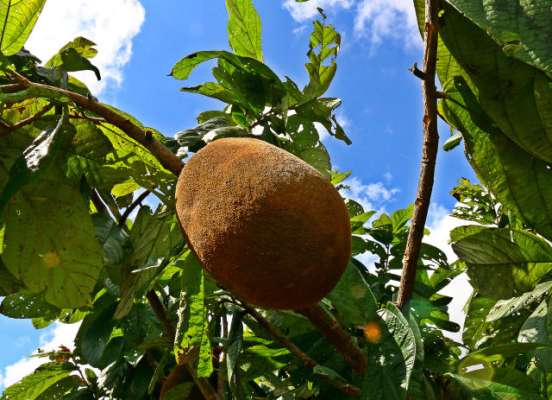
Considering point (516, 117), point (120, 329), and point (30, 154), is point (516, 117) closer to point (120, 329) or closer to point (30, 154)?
point (30, 154)

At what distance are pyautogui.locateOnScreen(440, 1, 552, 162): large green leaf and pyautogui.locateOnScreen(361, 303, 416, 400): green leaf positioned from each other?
333mm

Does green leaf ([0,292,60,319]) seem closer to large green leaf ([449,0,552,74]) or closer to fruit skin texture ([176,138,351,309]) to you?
fruit skin texture ([176,138,351,309])

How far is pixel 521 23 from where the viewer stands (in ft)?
2.31

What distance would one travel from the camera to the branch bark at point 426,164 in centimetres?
98

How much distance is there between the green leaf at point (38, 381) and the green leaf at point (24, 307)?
40cm

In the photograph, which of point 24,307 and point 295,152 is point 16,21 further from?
point 24,307

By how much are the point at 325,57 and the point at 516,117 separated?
1.57 ft

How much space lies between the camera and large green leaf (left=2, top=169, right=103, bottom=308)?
3.37 ft

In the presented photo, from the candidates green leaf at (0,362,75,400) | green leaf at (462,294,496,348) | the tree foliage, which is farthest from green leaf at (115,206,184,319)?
green leaf at (0,362,75,400)

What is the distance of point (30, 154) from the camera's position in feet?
2.93

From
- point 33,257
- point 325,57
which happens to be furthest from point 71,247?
point 325,57

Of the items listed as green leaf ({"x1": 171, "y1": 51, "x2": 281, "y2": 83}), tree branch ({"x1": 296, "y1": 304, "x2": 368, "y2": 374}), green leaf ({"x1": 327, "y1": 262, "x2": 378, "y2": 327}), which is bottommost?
tree branch ({"x1": 296, "y1": 304, "x2": 368, "y2": 374})

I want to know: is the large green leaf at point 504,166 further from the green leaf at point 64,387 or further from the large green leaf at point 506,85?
the green leaf at point 64,387

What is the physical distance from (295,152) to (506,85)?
452 mm
